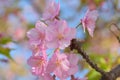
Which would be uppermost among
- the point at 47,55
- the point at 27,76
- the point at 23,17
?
the point at 23,17

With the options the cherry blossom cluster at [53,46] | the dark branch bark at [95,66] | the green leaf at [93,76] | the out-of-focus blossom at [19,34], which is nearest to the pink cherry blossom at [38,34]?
the cherry blossom cluster at [53,46]

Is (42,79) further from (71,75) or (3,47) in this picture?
(3,47)

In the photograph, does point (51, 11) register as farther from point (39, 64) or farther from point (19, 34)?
point (19, 34)

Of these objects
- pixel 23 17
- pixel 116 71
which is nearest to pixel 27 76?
pixel 23 17

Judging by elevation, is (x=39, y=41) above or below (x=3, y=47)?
below

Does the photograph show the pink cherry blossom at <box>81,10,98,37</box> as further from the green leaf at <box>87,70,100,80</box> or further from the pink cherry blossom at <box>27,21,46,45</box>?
the green leaf at <box>87,70,100,80</box>

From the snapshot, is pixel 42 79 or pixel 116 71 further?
pixel 116 71
